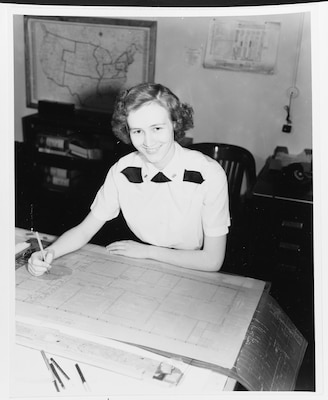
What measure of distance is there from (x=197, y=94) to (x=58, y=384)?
1.21 metres

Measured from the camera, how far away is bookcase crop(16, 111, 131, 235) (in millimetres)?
1586

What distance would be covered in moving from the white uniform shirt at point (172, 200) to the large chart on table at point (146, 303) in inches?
5.4

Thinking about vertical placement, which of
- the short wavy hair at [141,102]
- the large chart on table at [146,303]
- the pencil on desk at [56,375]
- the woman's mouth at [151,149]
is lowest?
the pencil on desk at [56,375]

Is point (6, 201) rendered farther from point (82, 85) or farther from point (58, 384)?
point (82, 85)

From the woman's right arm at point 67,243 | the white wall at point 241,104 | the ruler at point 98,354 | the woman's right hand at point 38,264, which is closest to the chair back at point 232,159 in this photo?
the white wall at point 241,104

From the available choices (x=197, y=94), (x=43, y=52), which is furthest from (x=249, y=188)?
(x=43, y=52)

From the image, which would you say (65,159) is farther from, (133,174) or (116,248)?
(116,248)

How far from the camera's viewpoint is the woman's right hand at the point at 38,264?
872mm

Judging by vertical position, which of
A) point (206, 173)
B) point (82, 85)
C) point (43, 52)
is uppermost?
point (43, 52)

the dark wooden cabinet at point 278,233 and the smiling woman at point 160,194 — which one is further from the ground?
the smiling woman at point 160,194

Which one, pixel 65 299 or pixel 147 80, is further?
pixel 147 80

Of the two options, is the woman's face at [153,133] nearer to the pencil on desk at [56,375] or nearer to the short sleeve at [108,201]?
the short sleeve at [108,201]

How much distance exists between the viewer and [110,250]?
958mm

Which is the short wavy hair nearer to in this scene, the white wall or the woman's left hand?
the woman's left hand
